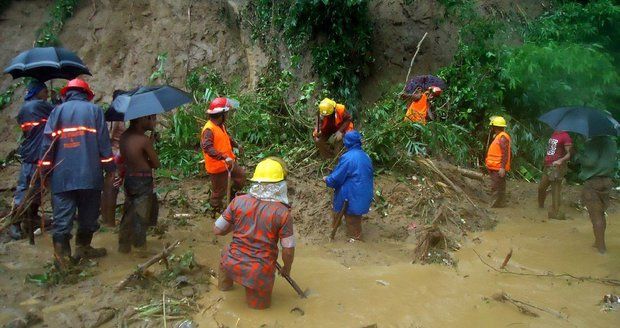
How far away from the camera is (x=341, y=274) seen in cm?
536

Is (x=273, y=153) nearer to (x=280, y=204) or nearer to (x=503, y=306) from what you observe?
(x=280, y=204)

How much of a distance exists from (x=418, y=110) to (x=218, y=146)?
395cm

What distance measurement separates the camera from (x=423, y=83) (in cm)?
936

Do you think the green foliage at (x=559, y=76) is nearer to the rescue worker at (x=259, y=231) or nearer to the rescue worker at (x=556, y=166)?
the rescue worker at (x=556, y=166)

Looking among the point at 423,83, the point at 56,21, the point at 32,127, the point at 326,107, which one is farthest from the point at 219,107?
the point at 56,21

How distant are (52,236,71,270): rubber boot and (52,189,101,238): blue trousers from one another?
1.7 inches

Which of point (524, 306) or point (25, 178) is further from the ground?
point (25, 178)

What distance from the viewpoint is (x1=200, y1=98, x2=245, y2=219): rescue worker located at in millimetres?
6254

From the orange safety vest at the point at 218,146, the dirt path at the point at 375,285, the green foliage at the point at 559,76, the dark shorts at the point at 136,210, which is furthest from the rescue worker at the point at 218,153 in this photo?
the green foliage at the point at 559,76

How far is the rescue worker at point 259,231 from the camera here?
427cm

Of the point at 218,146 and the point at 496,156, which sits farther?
the point at 496,156

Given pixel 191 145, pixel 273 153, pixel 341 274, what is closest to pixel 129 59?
pixel 191 145

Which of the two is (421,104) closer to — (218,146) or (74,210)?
(218,146)

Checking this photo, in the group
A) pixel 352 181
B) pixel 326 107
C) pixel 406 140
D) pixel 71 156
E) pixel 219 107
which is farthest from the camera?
pixel 406 140
